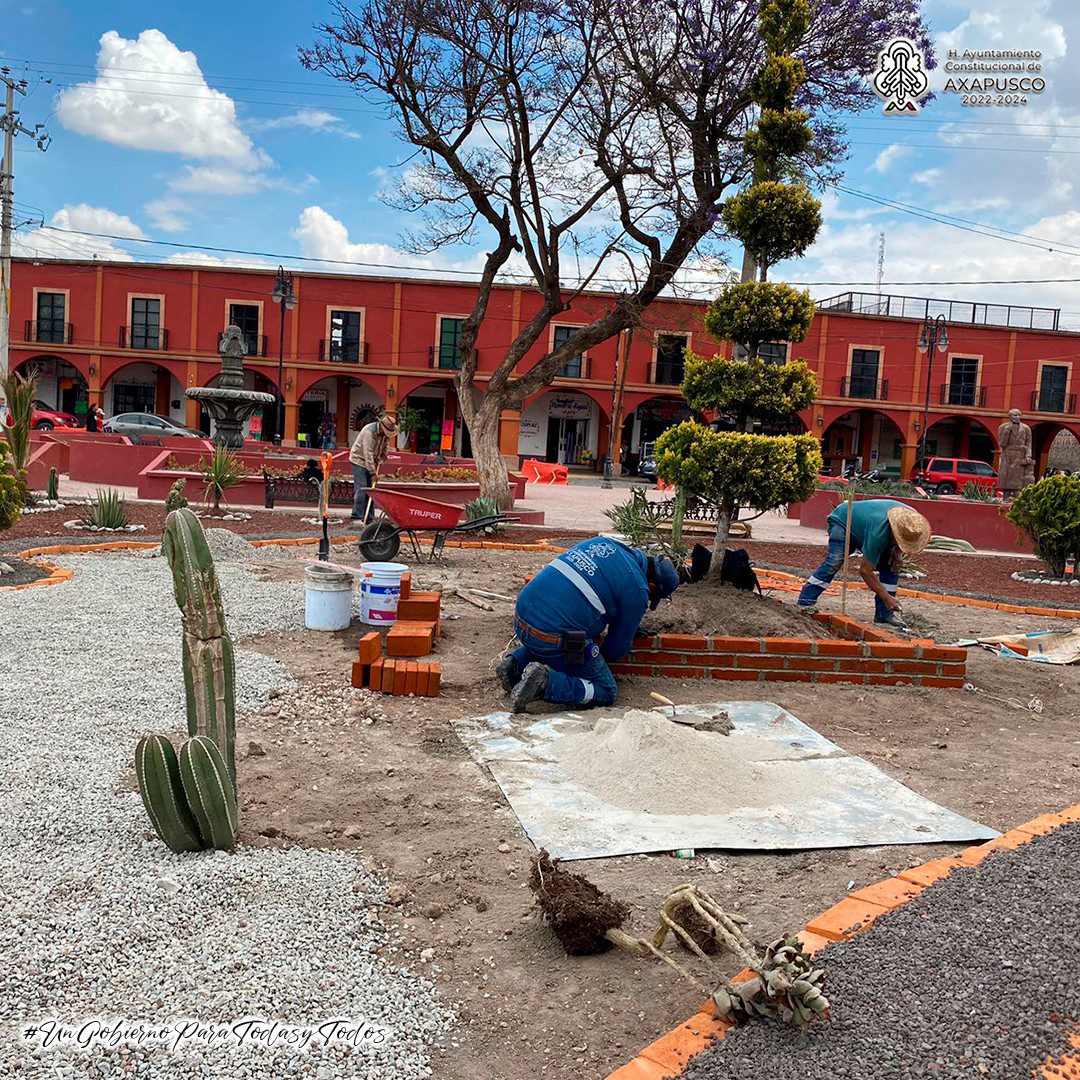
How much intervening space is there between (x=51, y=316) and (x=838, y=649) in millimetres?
39403

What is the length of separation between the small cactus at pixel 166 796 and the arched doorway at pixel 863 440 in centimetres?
4084

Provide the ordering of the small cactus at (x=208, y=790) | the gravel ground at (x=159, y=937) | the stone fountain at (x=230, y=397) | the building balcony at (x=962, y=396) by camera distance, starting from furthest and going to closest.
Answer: the building balcony at (x=962, y=396)
the stone fountain at (x=230, y=397)
the small cactus at (x=208, y=790)
the gravel ground at (x=159, y=937)

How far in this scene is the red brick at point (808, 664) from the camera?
6.06 meters

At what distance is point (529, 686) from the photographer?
5.10 metres

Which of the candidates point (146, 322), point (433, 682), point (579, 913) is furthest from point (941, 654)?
point (146, 322)

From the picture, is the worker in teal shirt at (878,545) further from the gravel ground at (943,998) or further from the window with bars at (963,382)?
the window with bars at (963,382)

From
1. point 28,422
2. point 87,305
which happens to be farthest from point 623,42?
point 87,305

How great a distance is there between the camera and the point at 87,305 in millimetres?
38375

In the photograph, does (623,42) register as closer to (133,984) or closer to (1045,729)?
(1045,729)

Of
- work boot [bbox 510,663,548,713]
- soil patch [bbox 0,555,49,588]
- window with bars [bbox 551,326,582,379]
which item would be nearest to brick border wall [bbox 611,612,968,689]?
work boot [bbox 510,663,548,713]

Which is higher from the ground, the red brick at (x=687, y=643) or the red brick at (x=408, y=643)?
the red brick at (x=687, y=643)

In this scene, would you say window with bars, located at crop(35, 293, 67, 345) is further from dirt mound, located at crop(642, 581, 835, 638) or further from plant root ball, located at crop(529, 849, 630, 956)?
plant root ball, located at crop(529, 849, 630, 956)

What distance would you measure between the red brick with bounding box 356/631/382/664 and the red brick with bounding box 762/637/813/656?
230 cm

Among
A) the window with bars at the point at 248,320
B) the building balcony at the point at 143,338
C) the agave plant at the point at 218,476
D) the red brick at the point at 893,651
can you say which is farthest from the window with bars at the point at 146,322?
the red brick at the point at 893,651
